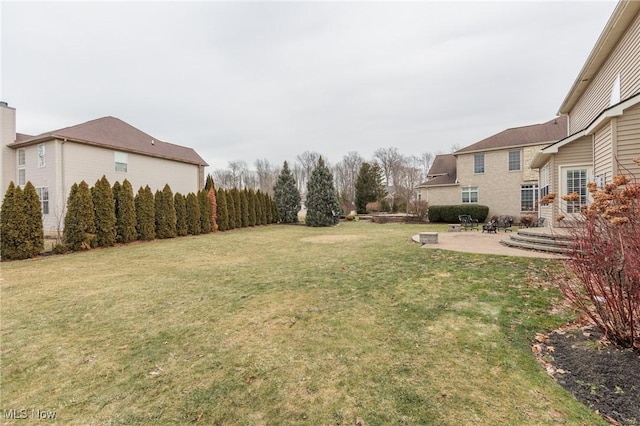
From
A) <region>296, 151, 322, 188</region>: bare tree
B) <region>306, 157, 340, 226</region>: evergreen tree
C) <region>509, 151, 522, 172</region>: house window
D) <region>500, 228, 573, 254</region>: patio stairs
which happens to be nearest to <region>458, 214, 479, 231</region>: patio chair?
<region>509, 151, 522, 172</region>: house window

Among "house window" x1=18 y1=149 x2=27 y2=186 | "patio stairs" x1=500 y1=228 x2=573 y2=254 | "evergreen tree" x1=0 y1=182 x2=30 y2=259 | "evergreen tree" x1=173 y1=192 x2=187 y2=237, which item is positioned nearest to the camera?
"patio stairs" x1=500 y1=228 x2=573 y2=254

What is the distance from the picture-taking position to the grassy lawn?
2.20 m

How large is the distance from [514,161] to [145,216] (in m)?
24.9

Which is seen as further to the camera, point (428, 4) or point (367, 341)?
point (428, 4)

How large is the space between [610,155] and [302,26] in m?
11.4

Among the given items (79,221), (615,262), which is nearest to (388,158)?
(79,221)

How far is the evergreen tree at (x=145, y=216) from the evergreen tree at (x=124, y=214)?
1.74 feet

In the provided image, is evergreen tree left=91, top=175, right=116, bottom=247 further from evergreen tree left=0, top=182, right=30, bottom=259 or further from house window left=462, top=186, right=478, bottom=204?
house window left=462, top=186, right=478, bottom=204

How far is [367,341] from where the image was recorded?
3270 millimetres

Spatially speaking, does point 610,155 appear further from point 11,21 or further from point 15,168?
point 15,168

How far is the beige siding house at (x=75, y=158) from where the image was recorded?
15742 mm

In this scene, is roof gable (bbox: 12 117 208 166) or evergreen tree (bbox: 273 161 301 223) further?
evergreen tree (bbox: 273 161 301 223)

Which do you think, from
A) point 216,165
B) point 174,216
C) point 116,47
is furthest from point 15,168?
point 216,165

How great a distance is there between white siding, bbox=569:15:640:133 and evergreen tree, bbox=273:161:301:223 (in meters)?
18.4
